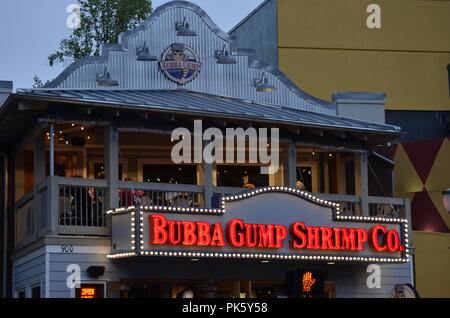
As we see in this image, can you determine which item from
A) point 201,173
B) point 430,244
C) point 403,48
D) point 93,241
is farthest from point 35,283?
point 403,48

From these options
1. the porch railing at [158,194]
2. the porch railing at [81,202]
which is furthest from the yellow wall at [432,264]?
the porch railing at [158,194]

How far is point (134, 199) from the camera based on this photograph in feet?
78.2

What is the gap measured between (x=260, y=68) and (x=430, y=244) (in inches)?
310

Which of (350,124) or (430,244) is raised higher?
(350,124)

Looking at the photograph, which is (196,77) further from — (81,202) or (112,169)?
(81,202)

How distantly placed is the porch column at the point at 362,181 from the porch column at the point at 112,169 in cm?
697

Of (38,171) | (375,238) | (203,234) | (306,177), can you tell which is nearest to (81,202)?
(38,171)

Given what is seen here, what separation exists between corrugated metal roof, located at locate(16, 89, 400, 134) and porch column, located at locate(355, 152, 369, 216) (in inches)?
37.1

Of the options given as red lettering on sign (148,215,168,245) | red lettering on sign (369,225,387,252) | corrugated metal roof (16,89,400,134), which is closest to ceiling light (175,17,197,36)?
corrugated metal roof (16,89,400,134)

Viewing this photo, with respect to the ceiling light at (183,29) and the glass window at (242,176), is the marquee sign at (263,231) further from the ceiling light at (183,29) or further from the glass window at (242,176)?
the ceiling light at (183,29)

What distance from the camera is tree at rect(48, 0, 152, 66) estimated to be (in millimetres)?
45719

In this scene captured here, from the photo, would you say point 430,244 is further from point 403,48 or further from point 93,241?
point 403,48

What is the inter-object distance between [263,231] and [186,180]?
5.49 metres

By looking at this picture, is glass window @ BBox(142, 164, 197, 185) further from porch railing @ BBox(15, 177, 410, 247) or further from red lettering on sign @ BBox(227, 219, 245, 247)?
red lettering on sign @ BBox(227, 219, 245, 247)
